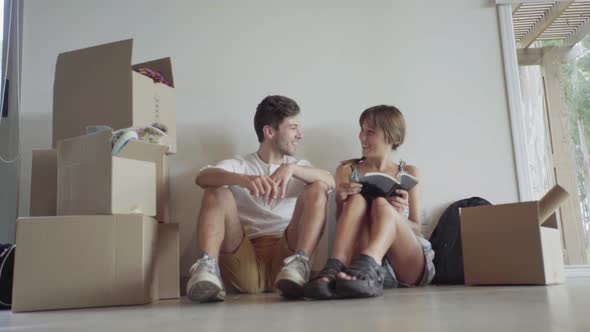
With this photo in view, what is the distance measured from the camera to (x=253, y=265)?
2.00m

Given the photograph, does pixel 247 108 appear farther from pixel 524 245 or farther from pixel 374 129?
pixel 524 245

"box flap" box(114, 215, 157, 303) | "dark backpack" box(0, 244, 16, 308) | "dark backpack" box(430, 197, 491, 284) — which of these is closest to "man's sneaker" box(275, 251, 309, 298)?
"box flap" box(114, 215, 157, 303)

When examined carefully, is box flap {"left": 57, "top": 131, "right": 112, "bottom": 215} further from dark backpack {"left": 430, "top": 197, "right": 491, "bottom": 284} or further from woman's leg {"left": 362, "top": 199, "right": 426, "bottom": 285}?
dark backpack {"left": 430, "top": 197, "right": 491, "bottom": 284}

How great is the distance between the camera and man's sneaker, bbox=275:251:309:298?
149 cm

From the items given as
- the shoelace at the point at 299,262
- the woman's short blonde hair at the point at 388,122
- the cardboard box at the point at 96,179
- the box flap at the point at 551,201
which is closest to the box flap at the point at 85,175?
the cardboard box at the point at 96,179

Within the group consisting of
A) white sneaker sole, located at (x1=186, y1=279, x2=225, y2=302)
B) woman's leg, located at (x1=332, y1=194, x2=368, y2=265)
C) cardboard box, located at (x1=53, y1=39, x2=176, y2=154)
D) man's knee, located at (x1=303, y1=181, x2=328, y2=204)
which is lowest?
white sneaker sole, located at (x1=186, y1=279, x2=225, y2=302)

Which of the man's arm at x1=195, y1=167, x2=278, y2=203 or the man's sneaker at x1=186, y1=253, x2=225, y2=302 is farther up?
the man's arm at x1=195, y1=167, x2=278, y2=203

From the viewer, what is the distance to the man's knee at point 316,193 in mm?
1747

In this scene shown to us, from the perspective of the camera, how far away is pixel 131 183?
1.78m

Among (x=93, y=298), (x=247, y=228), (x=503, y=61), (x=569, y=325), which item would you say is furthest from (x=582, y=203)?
(x=93, y=298)

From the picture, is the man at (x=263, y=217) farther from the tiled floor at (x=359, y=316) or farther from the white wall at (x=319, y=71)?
the white wall at (x=319, y=71)

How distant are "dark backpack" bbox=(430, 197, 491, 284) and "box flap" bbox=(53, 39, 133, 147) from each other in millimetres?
1413

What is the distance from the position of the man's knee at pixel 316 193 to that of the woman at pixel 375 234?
0.25 feet

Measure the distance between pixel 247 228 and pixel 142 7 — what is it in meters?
1.30
